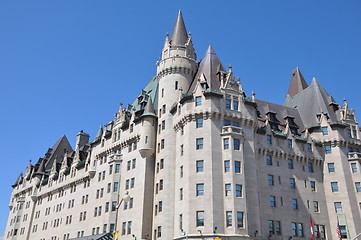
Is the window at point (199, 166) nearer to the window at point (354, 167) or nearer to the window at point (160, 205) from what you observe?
the window at point (160, 205)

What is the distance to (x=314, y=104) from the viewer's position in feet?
236

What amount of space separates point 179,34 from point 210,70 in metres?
12.7

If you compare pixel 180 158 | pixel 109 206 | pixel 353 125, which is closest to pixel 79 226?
pixel 109 206

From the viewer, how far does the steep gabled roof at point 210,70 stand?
196ft

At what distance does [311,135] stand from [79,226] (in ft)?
157

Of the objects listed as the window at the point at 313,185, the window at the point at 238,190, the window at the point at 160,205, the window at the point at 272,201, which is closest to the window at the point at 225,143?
the window at the point at 238,190

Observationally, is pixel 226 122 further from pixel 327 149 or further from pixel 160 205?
pixel 327 149

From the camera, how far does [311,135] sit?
6681 cm

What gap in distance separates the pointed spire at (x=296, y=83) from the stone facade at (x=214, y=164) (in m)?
12.2

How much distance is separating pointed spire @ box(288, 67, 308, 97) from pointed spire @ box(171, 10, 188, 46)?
3387cm

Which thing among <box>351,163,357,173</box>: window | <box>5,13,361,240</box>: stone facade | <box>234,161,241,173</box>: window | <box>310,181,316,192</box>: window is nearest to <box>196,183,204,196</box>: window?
<box>5,13,361,240</box>: stone facade

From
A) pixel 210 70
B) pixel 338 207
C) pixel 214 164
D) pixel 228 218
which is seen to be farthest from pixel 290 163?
pixel 210 70

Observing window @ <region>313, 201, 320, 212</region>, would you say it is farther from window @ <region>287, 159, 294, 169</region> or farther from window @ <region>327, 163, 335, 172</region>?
window @ <region>287, 159, 294, 169</region>

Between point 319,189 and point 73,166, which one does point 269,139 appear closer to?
point 319,189
